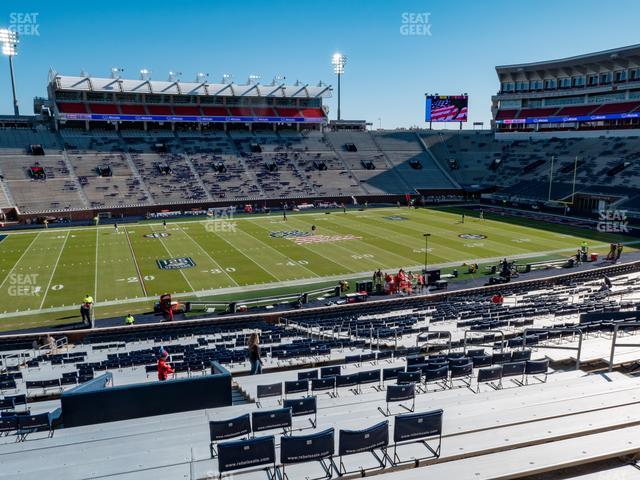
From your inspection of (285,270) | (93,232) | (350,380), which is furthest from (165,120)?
(350,380)

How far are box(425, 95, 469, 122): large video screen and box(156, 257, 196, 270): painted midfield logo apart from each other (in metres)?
67.8

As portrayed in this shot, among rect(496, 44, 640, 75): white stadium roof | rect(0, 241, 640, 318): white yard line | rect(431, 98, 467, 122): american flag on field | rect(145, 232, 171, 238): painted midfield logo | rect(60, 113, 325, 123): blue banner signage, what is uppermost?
rect(496, 44, 640, 75): white stadium roof

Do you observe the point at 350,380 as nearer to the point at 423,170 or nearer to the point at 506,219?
the point at 506,219

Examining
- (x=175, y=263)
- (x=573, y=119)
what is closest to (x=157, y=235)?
(x=175, y=263)

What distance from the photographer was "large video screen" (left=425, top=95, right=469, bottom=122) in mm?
93188

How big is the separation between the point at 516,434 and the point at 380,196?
6707 centimetres

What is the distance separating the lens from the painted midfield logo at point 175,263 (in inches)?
1435

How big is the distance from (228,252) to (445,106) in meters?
66.9

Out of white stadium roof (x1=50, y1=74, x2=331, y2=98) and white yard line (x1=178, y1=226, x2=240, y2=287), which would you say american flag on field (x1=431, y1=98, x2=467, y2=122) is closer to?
white stadium roof (x1=50, y1=74, x2=331, y2=98)

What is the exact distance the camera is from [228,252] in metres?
40.9

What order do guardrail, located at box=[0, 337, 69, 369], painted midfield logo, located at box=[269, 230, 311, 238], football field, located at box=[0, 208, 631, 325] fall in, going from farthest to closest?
painted midfield logo, located at box=[269, 230, 311, 238] < football field, located at box=[0, 208, 631, 325] < guardrail, located at box=[0, 337, 69, 369]

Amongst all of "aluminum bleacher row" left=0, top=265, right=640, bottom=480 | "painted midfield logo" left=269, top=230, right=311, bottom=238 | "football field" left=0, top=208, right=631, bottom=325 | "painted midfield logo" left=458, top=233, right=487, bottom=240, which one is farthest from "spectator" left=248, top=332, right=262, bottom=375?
"painted midfield logo" left=458, top=233, right=487, bottom=240

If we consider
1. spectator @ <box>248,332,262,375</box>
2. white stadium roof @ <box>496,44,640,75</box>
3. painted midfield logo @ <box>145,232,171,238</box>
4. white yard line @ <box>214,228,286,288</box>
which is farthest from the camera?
white stadium roof @ <box>496,44,640,75</box>

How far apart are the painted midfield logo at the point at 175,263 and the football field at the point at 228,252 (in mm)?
76
